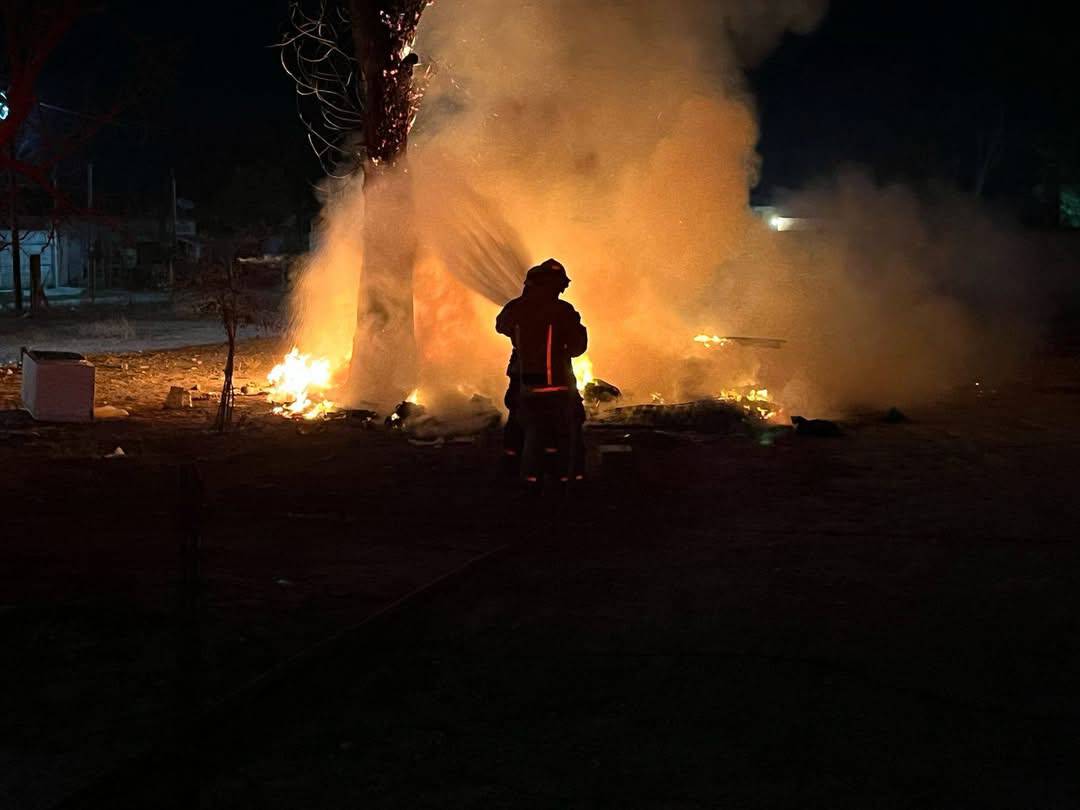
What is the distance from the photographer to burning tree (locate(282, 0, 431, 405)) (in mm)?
14062

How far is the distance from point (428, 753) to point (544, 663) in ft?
3.68

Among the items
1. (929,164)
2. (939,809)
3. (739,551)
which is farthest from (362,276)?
(929,164)

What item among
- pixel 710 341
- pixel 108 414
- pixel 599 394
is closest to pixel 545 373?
pixel 599 394

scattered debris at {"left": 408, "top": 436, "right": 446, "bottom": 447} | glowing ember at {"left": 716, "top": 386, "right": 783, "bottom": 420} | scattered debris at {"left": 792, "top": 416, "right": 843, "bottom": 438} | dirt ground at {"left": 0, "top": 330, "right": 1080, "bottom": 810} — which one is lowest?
dirt ground at {"left": 0, "top": 330, "right": 1080, "bottom": 810}

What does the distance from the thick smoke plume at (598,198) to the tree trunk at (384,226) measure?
1.44 feet

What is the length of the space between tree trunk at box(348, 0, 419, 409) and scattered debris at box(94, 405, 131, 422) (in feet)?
8.13

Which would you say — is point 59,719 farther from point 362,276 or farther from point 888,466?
point 362,276

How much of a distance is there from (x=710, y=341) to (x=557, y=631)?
994 centimetres

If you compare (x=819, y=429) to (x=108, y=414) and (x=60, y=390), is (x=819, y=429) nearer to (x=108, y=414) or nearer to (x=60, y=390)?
(x=108, y=414)

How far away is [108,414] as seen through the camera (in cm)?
1341

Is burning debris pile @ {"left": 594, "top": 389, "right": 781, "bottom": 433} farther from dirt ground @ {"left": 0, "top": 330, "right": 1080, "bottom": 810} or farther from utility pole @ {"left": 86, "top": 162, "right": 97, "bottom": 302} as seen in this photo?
utility pole @ {"left": 86, "top": 162, "right": 97, "bottom": 302}

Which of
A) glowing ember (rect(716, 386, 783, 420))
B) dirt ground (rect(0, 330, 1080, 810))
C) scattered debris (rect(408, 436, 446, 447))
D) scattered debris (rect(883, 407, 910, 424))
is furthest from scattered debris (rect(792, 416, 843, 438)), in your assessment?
scattered debris (rect(408, 436, 446, 447))

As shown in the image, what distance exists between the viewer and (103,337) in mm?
23031

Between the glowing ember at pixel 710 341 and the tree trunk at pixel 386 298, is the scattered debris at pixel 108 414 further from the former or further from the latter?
the glowing ember at pixel 710 341
